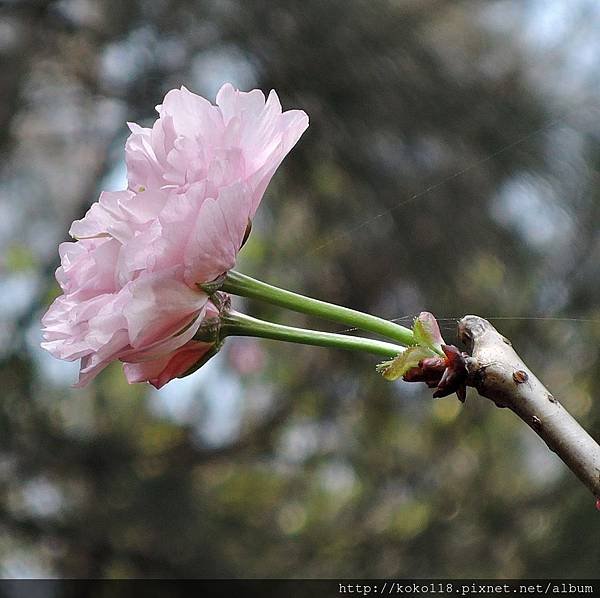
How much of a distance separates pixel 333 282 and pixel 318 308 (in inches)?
25.6

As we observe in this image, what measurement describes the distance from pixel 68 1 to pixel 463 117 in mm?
462

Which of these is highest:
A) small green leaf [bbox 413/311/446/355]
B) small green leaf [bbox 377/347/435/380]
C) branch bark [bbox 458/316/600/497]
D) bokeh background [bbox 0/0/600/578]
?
branch bark [bbox 458/316/600/497]

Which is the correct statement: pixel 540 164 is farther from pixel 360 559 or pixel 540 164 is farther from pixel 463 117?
pixel 360 559

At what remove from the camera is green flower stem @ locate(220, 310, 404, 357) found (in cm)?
17

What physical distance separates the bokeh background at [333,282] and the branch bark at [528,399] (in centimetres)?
42

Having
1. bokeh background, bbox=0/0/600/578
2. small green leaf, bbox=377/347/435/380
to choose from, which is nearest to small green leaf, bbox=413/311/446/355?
small green leaf, bbox=377/347/435/380

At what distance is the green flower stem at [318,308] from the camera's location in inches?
6.8

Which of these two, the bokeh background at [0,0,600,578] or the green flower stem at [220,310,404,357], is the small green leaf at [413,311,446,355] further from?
the bokeh background at [0,0,600,578]

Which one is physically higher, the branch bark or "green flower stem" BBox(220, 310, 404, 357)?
the branch bark

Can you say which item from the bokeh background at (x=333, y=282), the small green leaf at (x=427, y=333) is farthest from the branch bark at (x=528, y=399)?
the bokeh background at (x=333, y=282)

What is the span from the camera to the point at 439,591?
67 cm

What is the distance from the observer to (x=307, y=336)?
0.57 ft

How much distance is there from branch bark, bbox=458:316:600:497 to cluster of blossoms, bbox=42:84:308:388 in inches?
2.4

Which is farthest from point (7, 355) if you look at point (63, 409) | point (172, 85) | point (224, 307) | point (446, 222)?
point (224, 307)
